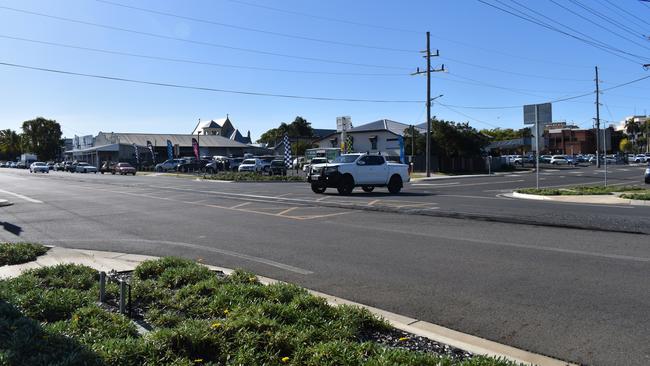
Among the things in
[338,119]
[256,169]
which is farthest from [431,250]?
[256,169]

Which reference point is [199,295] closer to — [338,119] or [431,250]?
[431,250]

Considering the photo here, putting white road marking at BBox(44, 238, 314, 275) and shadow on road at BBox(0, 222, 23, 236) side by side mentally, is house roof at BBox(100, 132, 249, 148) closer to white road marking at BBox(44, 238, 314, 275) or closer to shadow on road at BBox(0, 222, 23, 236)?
shadow on road at BBox(0, 222, 23, 236)

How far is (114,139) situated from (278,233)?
92.8 meters

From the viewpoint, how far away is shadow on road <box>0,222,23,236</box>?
1255cm

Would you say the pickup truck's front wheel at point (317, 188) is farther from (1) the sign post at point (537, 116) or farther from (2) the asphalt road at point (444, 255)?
(1) the sign post at point (537, 116)

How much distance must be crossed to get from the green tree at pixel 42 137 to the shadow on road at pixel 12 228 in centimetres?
13847

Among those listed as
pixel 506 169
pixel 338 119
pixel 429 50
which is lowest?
pixel 506 169

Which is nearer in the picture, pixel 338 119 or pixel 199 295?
pixel 199 295

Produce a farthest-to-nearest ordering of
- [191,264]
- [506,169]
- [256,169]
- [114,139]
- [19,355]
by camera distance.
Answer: [114,139] → [506,169] → [256,169] → [191,264] → [19,355]

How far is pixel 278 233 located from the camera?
38.7 feet

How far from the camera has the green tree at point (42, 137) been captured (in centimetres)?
13638

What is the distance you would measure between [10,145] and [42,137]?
3061cm

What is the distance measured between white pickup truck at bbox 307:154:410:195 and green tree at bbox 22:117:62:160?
438 ft

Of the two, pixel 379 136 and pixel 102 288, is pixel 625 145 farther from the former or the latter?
pixel 102 288
